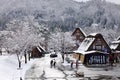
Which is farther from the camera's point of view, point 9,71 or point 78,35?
point 78,35

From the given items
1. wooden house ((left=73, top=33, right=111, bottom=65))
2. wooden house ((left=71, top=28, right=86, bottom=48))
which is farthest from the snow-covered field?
wooden house ((left=71, top=28, right=86, bottom=48))

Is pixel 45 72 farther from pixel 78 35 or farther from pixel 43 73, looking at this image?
pixel 78 35

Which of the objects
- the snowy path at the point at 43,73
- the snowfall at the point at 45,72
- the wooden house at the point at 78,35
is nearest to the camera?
the snowfall at the point at 45,72

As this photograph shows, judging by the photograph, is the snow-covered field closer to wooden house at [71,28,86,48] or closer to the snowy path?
the snowy path

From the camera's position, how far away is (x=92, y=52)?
6569cm

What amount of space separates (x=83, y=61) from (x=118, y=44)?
1275cm

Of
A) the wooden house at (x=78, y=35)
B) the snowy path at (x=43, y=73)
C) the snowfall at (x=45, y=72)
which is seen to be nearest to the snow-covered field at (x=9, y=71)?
the snowfall at (x=45, y=72)

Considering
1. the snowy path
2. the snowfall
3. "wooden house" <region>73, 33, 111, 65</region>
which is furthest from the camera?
"wooden house" <region>73, 33, 111, 65</region>

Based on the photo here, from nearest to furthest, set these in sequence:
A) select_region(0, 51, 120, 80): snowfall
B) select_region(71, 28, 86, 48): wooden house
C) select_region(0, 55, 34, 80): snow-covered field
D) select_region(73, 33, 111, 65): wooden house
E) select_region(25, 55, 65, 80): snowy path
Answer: select_region(0, 55, 34, 80): snow-covered field, select_region(0, 51, 120, 80): snowfall, select_region(25, 55, 65, 80): snowy path, select_region(73, 33, 111, 65): wooden house, select_region(71, 28, 86, 48): wooden house

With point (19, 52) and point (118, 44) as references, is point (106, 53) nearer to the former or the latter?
point (118, 44)

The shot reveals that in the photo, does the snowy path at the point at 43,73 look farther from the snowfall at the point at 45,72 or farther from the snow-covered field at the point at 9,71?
the snow-covered field at the point at 9,71

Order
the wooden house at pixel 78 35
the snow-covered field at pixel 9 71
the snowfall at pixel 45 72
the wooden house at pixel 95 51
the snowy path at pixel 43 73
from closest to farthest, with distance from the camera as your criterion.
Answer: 1. the snow-covered field at pixel 9 71
2. the snowfall at pixel 45 72
3. the snowy path at pixel 43 73
4. the wooden house at pixel 95 51
5. the wooden house at pixel 78 35

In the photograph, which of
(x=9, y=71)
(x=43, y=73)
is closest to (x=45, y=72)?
(x=43, y=73)

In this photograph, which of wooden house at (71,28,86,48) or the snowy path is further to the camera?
wooden house at (71,28,86,48)
